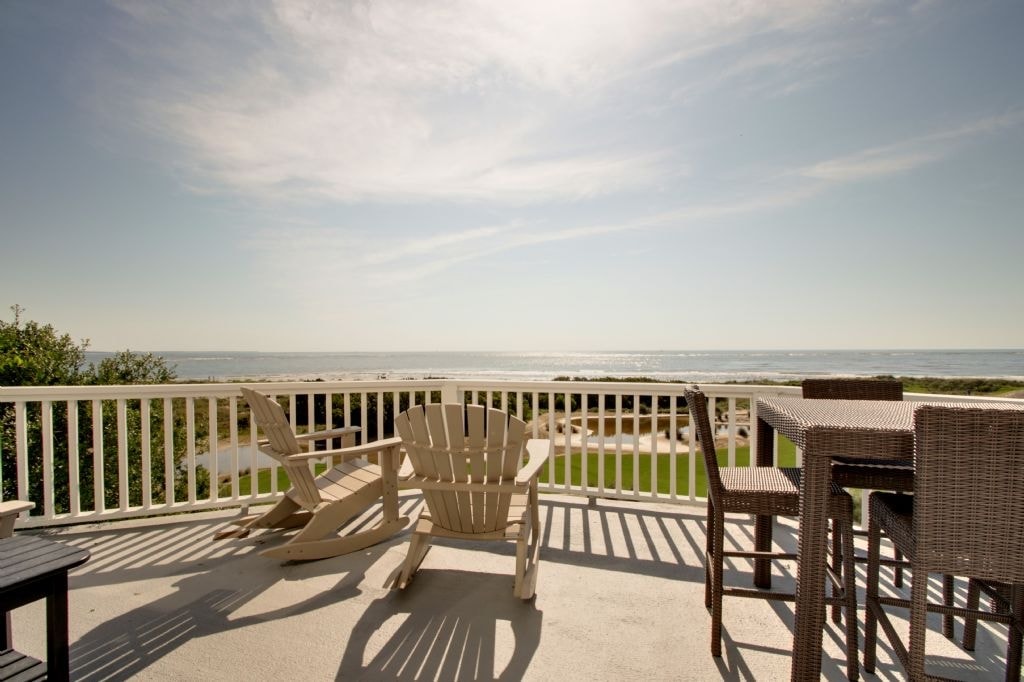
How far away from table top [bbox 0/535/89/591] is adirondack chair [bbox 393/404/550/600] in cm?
135

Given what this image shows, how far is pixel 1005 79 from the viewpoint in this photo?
5961 mm

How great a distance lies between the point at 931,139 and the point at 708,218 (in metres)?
3.19

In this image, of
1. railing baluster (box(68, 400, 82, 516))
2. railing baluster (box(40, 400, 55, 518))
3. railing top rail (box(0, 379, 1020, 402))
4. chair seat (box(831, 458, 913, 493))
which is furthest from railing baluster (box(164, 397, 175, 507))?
chair seat (box(831, 458, 913, 493))

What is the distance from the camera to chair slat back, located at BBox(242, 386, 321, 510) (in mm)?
2912

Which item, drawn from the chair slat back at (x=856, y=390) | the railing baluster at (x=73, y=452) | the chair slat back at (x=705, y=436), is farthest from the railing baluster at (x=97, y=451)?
the chair slat back at (x=856, y=390)

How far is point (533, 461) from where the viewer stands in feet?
9.02

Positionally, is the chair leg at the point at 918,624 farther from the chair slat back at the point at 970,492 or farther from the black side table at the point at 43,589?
the black side table at the point at 43,589

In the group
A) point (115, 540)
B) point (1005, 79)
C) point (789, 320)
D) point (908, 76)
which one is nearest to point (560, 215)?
point (908, 76)

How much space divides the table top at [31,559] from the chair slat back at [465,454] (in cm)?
135

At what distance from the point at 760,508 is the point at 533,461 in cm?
117

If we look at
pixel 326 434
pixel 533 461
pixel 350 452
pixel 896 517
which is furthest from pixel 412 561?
pixel 896 517

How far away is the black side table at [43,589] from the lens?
1300 mm

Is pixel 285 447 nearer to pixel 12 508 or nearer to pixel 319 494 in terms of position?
pixel 319 494

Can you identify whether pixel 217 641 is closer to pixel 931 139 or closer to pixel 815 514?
pixel 815 514
